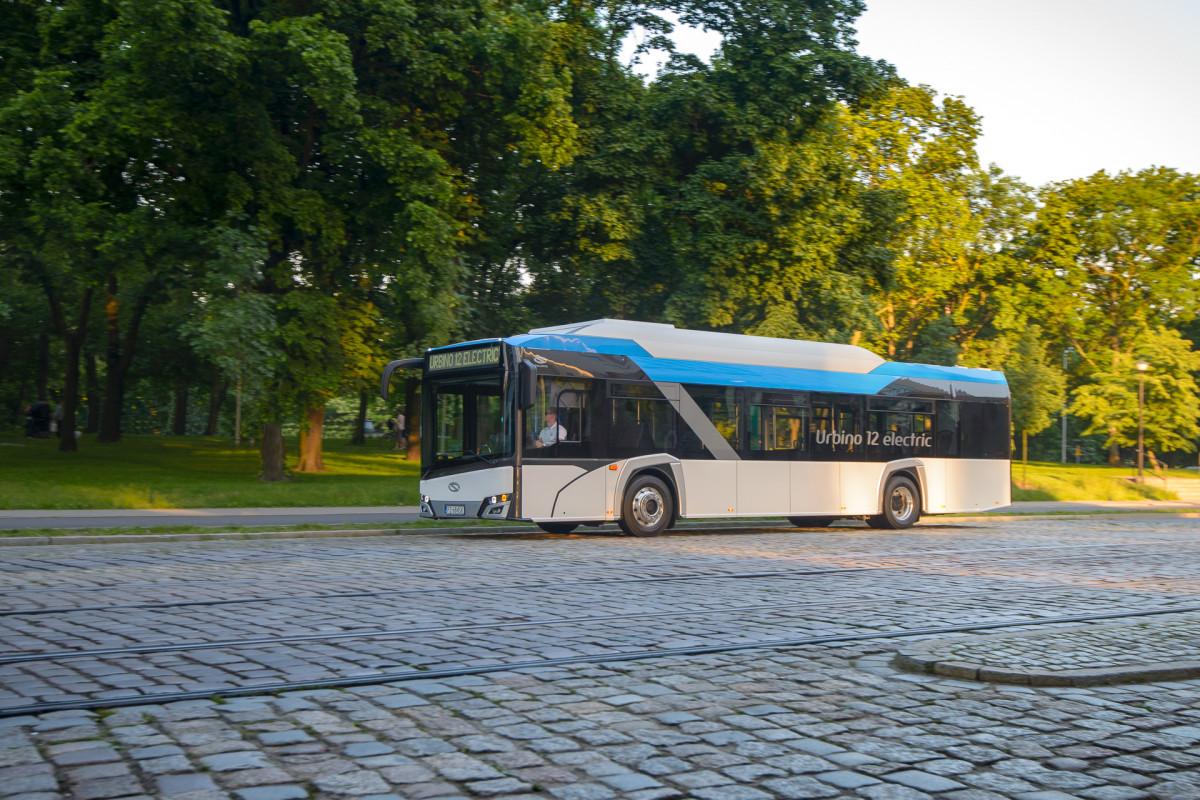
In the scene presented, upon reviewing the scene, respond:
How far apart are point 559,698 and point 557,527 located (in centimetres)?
1321

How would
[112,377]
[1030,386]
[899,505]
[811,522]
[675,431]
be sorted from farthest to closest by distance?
[1030,386]
[112,377]
[811,522]
[899,505]
[675,431]

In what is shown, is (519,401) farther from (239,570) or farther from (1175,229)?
(1175,229)

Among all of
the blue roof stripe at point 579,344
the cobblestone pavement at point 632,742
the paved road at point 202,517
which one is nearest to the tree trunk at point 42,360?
the paved road at point 202,517

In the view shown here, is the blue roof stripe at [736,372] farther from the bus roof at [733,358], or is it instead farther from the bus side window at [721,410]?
the bus side window at [721,410]

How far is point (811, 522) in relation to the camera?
23.2 meters

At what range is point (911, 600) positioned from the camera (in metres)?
10.3

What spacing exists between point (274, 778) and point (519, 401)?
12430mm

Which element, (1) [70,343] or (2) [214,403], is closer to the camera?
(1) [70,343]

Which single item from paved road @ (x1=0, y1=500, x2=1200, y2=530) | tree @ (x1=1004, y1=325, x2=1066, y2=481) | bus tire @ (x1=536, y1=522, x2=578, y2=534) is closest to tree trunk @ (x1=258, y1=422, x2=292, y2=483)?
paved road @ (x1=0, y1=500, x2=1200, y2=530)

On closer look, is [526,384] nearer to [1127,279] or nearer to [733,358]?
[733,358]

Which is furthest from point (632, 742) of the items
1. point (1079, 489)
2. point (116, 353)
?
point (116, 353)

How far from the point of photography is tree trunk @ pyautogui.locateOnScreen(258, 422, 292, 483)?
28156 millimetres

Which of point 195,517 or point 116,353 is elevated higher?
point 116,353

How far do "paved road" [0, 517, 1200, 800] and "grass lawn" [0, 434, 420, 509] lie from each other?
9.92 metres
